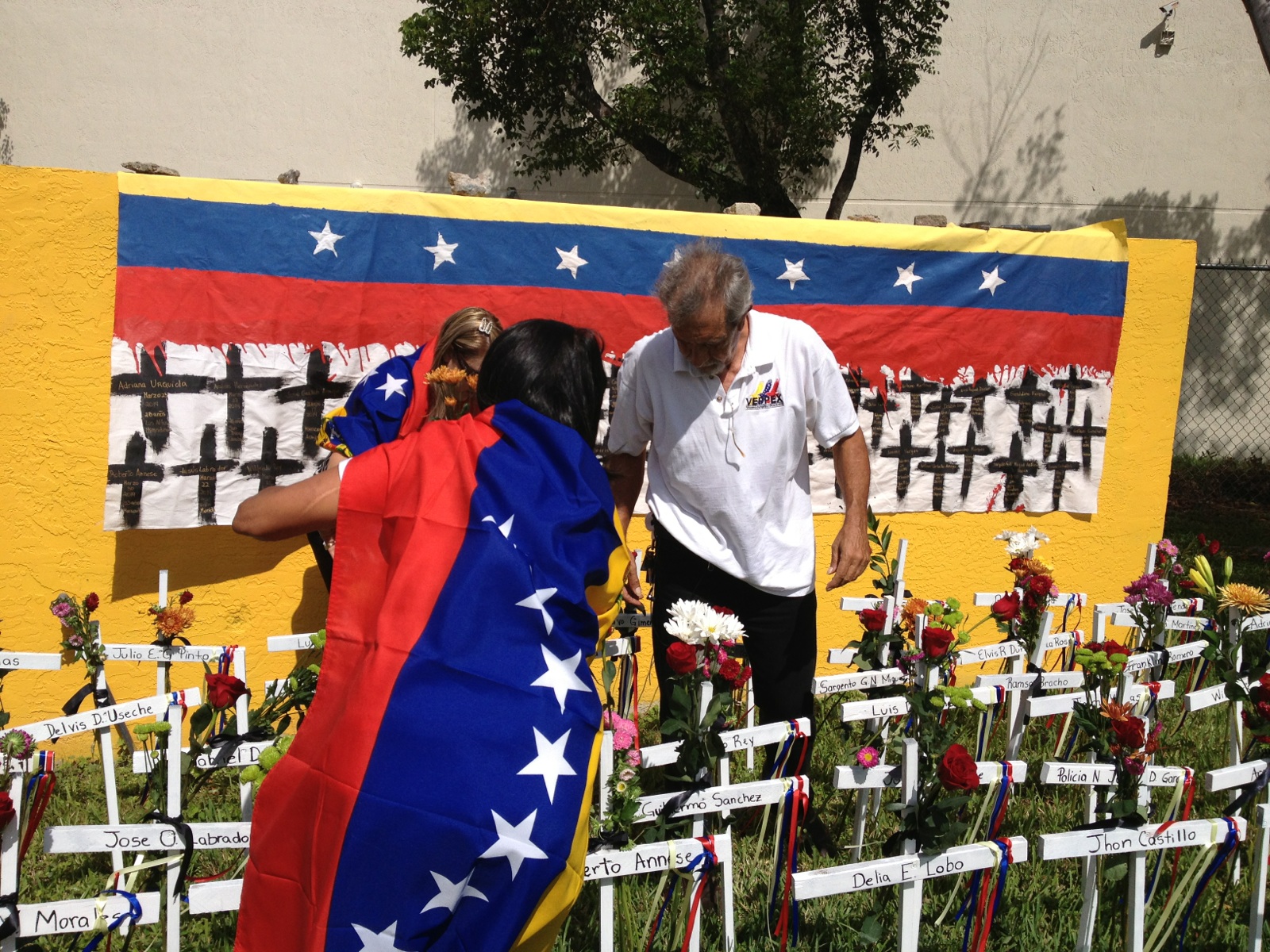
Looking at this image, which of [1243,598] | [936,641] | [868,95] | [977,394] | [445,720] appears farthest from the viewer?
[868,95]

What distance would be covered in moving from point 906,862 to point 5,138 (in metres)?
11.8

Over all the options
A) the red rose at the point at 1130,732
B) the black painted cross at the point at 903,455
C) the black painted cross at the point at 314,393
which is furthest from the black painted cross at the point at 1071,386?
the black painted cross at the point at 314,393

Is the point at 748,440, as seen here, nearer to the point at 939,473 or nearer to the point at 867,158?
the point at 939,473

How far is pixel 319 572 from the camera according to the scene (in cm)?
402

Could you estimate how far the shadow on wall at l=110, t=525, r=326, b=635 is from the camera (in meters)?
3.75

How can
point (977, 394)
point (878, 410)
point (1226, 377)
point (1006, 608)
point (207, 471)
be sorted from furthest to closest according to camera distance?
point (1226, 377), point (977, 394), point (878, 410), point (207, 471), point (1006, 608)

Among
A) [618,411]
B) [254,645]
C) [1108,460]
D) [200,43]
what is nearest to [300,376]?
[254,645]

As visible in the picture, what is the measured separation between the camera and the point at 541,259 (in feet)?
13.5

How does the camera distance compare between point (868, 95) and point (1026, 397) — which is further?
point (868, 95)

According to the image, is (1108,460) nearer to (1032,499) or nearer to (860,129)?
(1032,499)

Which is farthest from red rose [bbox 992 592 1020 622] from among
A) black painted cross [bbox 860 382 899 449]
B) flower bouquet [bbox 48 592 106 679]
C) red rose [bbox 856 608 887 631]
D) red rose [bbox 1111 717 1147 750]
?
flower bouquet [bbox 48 592 106 679]

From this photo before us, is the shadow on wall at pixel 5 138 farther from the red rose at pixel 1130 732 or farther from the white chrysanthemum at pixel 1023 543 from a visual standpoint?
the red rose at pixel 1130 732

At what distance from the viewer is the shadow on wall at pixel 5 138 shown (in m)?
10.7

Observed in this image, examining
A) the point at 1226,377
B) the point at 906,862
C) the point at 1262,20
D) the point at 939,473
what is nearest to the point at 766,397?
the point at 906,862
